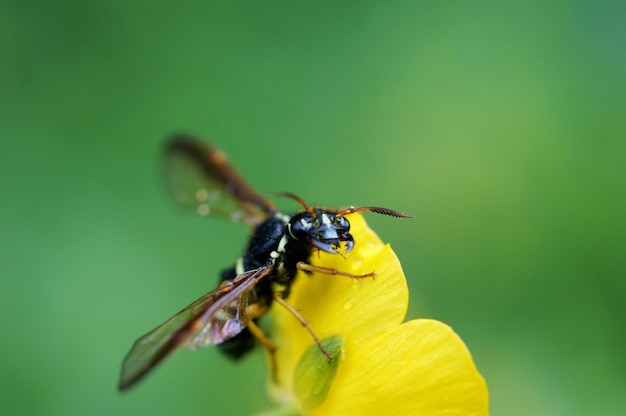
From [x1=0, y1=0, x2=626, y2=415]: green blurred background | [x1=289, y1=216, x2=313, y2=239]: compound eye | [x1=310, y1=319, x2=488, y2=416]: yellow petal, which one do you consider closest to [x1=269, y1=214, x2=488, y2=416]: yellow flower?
[x1=310, y1=319, x2=488, y2=416]: yellow petal

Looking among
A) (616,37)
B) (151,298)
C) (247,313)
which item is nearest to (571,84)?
(616,37)

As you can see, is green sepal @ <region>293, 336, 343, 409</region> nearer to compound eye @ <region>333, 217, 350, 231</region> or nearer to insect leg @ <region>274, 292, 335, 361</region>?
insect leg @ <region>274, 292, 335, 361</region>


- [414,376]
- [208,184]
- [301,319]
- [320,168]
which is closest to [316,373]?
[301,319]

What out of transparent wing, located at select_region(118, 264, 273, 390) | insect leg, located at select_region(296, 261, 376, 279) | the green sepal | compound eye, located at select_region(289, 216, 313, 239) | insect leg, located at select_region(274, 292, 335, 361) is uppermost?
compound eye, located at select_region(289, 216, 313, 239)

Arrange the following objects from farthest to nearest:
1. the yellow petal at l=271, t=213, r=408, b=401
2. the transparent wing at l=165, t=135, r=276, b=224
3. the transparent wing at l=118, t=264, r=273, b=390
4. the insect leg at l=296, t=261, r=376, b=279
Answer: the transparent wing at l=165, t=135, r=276, b=224
the insect leg at l=296, t=261, r=376, b=279
the yellow petal at l=271, t=213, r=408, b=401
the transparent wing at l=118, t=264, r=273, b=390

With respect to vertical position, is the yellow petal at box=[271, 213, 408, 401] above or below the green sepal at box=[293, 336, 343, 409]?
above

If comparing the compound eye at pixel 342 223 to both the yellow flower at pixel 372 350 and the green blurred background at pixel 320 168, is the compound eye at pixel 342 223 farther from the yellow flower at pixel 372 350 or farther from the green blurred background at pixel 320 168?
the green blurred background at pixel 320 168
